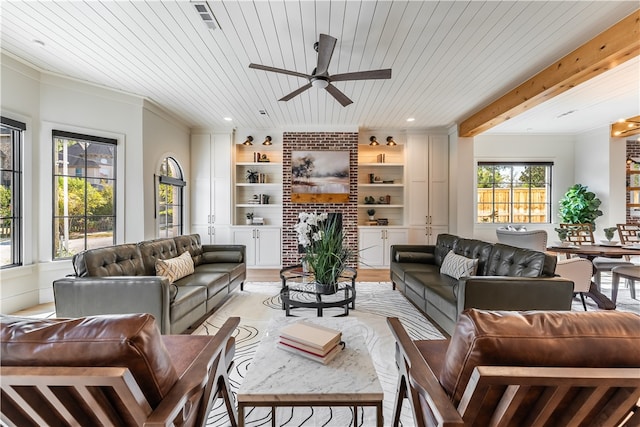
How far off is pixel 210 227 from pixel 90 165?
2.31 m

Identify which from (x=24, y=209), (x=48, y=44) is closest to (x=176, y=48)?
(x=48, y=44)

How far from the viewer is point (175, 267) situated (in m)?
3.14

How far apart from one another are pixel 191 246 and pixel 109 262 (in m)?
1.38

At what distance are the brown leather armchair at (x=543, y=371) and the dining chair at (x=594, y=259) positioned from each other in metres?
3.93

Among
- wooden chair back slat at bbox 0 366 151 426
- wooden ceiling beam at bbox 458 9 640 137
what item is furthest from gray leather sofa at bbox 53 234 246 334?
wooden ceiling beam at bbox 458 9 640 137

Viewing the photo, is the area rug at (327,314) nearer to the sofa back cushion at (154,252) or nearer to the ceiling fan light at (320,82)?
the sofa back cushion at (154,252)

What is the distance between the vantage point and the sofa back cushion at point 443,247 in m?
3.81

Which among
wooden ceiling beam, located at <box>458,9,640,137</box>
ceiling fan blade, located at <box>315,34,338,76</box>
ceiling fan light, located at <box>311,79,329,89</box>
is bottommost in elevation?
ceiling fan light, located at <box>311,79,329,89</box>

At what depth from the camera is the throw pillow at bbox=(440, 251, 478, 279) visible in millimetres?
2986

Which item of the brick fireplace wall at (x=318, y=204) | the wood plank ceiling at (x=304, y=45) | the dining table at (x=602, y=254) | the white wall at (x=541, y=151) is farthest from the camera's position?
the white wall at (x=541, y=151)

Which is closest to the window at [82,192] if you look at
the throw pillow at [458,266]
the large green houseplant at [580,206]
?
the throw pillow at [458,266]

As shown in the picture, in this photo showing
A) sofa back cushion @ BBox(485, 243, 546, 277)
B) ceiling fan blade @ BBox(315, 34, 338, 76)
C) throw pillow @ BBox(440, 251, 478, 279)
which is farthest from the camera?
throw pillow @ BBox(440, 251, 478, 279)

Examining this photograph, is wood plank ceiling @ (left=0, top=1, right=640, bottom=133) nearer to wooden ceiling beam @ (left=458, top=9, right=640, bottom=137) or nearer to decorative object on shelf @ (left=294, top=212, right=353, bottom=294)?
wooden ceiling beam @ (left=458, top=9, right=640, bottom=137)

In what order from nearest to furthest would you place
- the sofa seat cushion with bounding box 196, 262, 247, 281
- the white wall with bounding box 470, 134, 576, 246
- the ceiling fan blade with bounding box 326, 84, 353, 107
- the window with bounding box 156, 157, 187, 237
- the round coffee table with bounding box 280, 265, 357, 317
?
1. the round coffee table with bounding box 280, 265, 357, 317
2. the ceiling fan blade with bounding box 326, 84, 353, 107
3. the sofa seat cushion with bounding box 196, 262, 247, 281
4. the window with bounding box 156, 157, 187, 237
5. the white wall with bounding box 470, 134, 576, 246
